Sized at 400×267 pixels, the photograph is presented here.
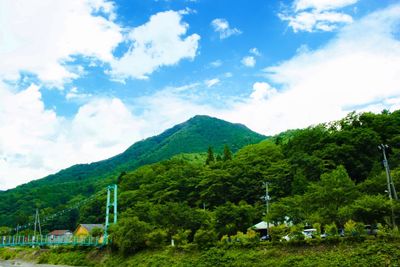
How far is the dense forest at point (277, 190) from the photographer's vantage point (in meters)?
23.6

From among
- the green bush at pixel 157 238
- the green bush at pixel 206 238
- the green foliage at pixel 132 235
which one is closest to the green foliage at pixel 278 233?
the green bush at pixel 206 238

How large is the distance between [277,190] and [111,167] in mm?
95099

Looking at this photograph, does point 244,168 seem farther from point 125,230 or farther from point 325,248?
point 325,248

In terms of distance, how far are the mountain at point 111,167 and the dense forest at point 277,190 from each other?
97.2 ft

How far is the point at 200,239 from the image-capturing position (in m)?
24.6

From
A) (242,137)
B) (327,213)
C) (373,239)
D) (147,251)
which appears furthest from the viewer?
(242,137)

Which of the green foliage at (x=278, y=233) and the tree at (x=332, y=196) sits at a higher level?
the tree at (x=332, y=196)

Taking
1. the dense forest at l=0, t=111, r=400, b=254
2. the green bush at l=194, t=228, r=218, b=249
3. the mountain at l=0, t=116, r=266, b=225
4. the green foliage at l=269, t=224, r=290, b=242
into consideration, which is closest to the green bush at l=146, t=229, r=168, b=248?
the dense forest at l=0, t=111, r=400, b=254

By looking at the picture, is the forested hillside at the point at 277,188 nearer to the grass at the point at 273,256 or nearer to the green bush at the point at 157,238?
the green bush at the point at 157,238

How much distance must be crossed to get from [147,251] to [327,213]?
1322 centimetres

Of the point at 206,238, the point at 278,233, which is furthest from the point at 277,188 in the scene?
the point at 278,233

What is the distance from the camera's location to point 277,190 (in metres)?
38.4

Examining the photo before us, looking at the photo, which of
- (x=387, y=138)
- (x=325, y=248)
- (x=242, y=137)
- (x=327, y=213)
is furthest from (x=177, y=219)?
(x=242, y=137)

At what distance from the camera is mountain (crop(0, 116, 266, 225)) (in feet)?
285
